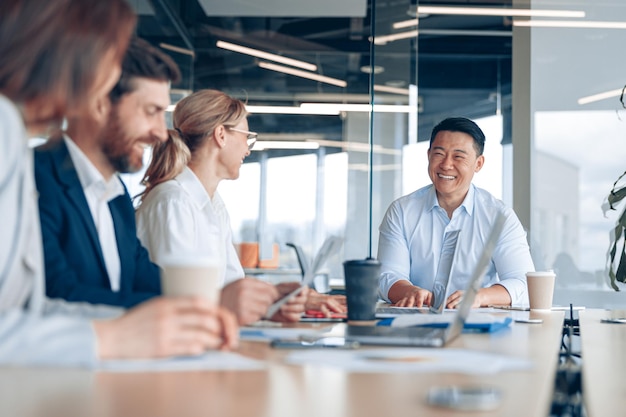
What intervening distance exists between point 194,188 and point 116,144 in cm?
119

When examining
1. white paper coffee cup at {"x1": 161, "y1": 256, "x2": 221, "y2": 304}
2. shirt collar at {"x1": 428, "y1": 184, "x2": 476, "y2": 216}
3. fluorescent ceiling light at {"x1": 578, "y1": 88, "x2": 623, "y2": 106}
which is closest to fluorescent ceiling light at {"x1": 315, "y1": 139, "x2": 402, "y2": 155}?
fluorescent ceiling light at {"x1": 578, "y1": 88, "x2": 623, "y2": 106}

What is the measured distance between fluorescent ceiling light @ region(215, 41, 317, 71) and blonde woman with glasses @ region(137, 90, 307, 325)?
240 centimetres

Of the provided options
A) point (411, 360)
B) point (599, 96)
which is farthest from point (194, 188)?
point (599, 96)

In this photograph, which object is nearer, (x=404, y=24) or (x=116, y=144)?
(x=116, y=144)

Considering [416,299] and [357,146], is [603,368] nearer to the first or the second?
[416,299]

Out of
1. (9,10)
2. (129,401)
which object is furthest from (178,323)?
(9,10)

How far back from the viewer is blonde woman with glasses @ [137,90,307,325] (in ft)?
9.45

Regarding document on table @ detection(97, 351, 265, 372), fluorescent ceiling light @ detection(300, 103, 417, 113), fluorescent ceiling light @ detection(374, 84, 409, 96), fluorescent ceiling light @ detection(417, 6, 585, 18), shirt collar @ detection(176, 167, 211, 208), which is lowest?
document on table @ detection(97, 351, 265, 372)

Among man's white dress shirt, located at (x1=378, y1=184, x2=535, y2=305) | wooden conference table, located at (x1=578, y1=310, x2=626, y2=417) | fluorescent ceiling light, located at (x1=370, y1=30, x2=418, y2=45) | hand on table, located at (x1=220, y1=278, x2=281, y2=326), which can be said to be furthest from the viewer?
fluorescent ceiling light, located at (x1=370, y1=30, x2=418, y2=45)

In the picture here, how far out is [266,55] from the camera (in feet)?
19.5

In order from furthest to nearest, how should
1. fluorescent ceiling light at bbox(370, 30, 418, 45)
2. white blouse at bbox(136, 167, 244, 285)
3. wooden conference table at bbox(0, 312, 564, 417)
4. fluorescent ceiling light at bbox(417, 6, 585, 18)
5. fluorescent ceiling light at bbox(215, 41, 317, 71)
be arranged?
fluorescent ceiling light at bbox(215, 41, 317, 71) → fluorescent ceiling light at bbox(417, 6, 585, 18) → fluorescent ceiling light at bbox(370, 30, 418, 45) → white blouse at bbox(136, 167, 244, 285) → wooden conference table at bbox(0, 312, 564, 417)

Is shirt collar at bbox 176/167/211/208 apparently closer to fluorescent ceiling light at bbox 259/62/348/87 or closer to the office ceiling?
the office ceiling

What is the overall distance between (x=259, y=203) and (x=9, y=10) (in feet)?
15.1

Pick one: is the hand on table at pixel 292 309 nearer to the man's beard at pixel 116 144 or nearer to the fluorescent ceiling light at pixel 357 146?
the man's beard at pixel 116 144
